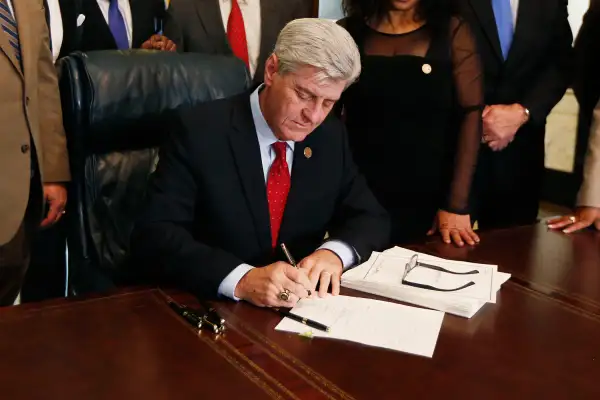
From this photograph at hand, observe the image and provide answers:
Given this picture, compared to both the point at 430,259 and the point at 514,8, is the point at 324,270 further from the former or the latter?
the point at 514,8

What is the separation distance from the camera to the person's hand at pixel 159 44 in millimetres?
2364

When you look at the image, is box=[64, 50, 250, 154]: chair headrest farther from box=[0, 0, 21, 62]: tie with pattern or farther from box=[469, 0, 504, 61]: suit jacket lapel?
box=[469, 0, 504, 61]: suit jacket lapel

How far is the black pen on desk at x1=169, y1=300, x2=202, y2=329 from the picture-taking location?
1201mm

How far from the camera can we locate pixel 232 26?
2641mm

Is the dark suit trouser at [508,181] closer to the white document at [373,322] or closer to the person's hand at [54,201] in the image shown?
the white document at [373,322]

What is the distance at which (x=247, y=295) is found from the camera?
4.40 ft

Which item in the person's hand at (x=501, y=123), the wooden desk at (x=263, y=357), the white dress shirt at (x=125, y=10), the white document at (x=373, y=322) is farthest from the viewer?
the white dress shirt at (x=125, y=10)

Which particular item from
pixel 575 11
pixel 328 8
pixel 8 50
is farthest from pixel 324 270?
pixel 575 11

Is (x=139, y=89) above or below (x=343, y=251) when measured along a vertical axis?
above

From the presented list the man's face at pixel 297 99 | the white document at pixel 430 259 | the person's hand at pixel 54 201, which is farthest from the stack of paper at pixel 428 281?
the person's hand at pixel 54 201

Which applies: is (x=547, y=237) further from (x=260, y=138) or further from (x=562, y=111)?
(x=562, y=111)

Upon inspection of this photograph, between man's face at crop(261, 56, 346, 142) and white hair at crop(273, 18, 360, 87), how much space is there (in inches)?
0.9

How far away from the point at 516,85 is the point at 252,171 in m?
1.20

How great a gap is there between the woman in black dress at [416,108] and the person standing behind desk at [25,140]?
3.05 ft
